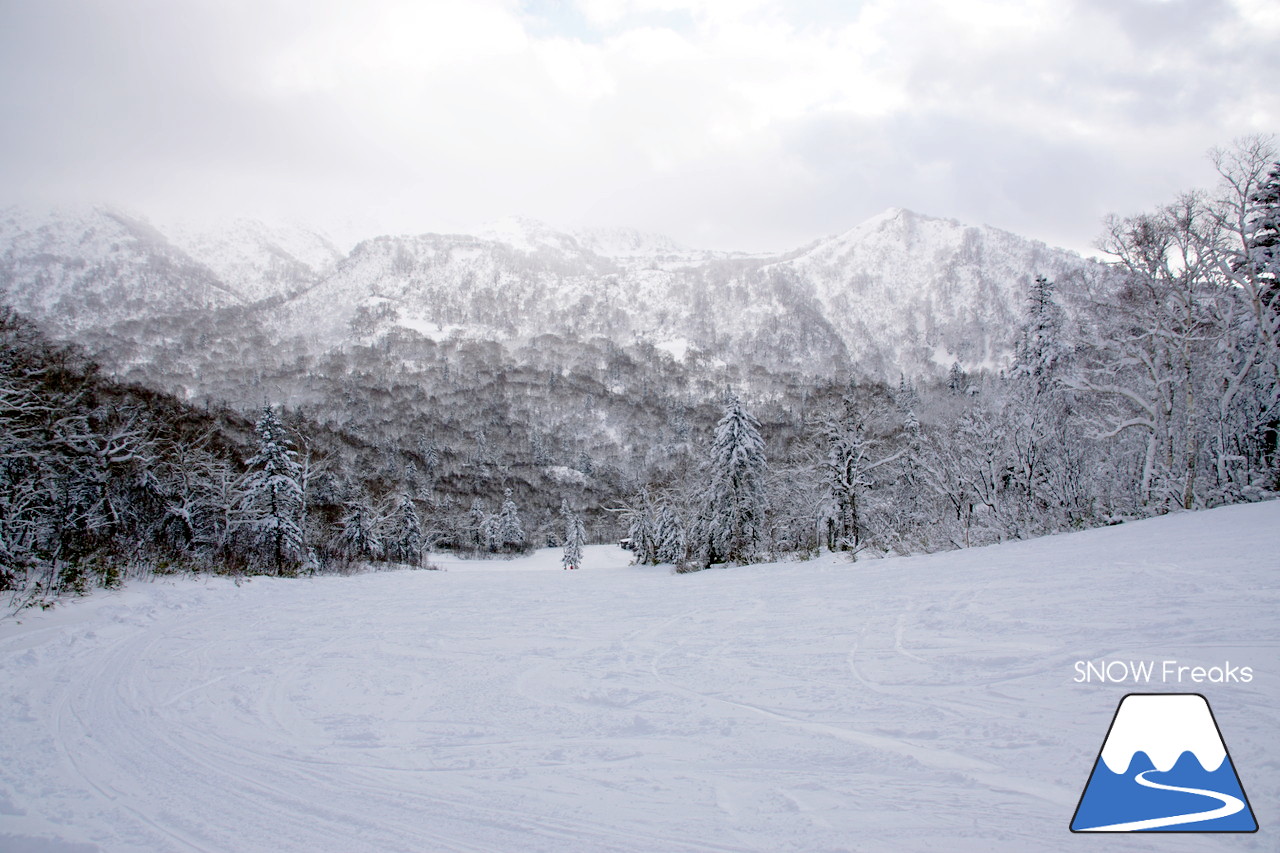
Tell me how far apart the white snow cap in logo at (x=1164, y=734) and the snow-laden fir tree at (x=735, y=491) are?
76.5 ft

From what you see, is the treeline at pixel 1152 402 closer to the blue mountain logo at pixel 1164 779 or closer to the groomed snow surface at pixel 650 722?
the groomed snow surface at pixel 650 722

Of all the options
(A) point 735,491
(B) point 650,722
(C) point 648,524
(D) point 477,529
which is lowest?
(D) point 477,529

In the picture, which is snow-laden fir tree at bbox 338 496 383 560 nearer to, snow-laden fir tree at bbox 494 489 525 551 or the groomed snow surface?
snow-laden fir tree at bbox 494 489 525 551

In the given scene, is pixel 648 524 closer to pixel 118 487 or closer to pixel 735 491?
pixel 735 491

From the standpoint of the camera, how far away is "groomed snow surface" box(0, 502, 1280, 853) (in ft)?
8.89

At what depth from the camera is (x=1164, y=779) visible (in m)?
2.34

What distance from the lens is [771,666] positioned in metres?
4.96

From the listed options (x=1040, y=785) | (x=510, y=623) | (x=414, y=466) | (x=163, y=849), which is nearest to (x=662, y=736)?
(x=1040, y=785)

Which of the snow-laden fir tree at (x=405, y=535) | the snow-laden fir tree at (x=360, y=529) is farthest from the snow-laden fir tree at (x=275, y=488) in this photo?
the snow-laden fir tree at (x=405, y=535)

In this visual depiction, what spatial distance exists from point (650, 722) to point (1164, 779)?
2657 mm

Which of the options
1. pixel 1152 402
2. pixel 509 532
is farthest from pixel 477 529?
pixel 1152 402

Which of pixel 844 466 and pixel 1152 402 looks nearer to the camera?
pixel 1152 402

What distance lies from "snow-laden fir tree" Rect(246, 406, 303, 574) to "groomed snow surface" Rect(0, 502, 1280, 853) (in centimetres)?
1729

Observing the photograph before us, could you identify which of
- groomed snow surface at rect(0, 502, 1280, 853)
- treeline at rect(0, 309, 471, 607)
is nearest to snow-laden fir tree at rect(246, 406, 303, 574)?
treeline at rect(0, 309, 471, 607)
